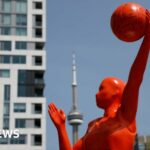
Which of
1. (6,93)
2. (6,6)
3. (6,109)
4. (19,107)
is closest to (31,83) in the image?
(6,93)

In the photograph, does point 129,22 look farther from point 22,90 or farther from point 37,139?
point 22,90

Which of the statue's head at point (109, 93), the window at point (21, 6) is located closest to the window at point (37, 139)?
the window at point (21, 6)

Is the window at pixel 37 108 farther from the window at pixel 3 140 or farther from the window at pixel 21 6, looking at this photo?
the window at pixel 21 6

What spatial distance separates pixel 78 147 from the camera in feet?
32.1

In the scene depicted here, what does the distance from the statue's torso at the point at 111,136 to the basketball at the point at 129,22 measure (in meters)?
1.45

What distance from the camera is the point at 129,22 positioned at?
355 inches

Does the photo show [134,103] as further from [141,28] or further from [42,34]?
[42,34]

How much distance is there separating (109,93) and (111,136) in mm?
943

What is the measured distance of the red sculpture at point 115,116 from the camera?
29.5 ft

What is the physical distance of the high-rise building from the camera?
59188mm

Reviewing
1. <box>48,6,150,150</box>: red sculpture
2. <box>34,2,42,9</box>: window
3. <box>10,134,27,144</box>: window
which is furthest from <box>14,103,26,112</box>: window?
<box>48,6,150,150</box>: red sculpture

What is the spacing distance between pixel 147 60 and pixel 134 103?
29.6 inches

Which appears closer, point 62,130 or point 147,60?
point 147,60

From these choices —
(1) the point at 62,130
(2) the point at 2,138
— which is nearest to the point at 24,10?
(2) the point at 2,138
